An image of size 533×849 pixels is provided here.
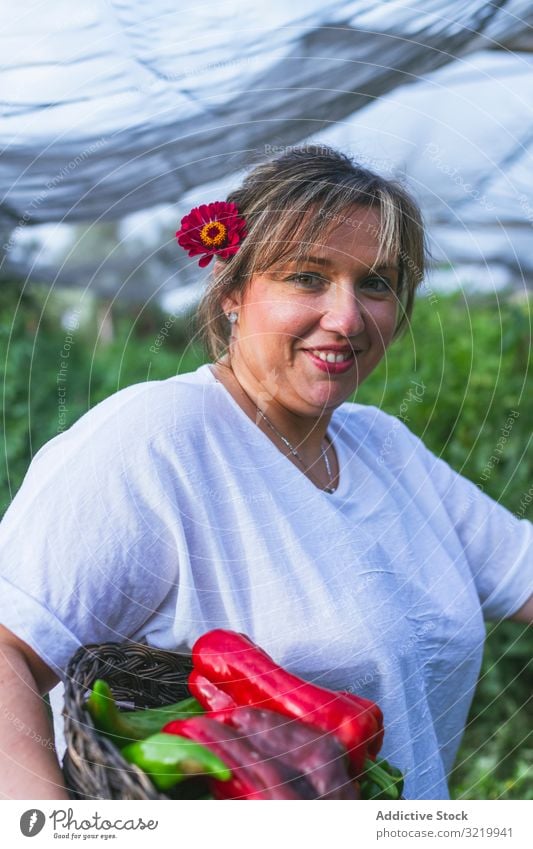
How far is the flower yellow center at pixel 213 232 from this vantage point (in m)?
1.03

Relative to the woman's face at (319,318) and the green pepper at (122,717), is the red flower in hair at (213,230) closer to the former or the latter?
the woman's face at (319,318)

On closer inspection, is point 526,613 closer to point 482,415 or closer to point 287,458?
point 287,458

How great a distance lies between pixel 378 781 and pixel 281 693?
13 cm

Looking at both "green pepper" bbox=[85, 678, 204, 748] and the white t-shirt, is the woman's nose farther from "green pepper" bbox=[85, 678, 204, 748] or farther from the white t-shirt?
"green pepper" bbox=[85, 678, 204, 748]

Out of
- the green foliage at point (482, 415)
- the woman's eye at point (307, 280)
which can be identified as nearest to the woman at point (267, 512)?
the woman's eye at point (307, 280)

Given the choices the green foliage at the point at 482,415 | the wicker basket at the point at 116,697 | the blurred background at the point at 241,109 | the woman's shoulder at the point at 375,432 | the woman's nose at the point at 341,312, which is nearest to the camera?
the wicker basket at the point at 116,697

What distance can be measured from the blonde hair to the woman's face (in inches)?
0.5

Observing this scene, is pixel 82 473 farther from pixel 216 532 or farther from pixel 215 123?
pixel 215 123

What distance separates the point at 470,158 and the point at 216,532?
0.77 meters

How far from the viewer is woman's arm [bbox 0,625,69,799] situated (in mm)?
825

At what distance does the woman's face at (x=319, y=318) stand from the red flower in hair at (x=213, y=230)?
0.06 m

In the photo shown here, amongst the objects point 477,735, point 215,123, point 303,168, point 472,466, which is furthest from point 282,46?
point 477,735
